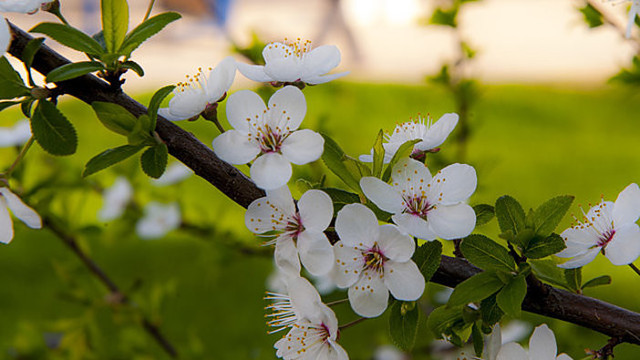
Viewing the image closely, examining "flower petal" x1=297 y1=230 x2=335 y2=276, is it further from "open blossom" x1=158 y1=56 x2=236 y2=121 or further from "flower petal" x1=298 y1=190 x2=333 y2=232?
"open blossom" x1=158 y1=56 x2=236 y2=121

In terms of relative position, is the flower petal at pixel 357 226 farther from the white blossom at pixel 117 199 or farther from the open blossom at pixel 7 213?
the white blossom at pixel 117 199

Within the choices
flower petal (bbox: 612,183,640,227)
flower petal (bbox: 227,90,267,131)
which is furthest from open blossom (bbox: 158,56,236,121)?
flower petal (bbox: 612,183,640,227)

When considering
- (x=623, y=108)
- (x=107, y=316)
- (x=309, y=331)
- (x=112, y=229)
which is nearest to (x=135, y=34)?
(x=309, y=331)

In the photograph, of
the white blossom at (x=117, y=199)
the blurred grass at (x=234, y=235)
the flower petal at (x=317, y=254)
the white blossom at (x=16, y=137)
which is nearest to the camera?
the flower petal at (x=317, y=254)

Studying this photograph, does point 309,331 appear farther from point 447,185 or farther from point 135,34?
point 135,34

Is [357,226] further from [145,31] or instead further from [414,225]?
[145,31]

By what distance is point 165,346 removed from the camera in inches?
49.6

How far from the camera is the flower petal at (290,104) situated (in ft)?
1.59

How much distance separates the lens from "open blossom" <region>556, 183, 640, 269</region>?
47 cm

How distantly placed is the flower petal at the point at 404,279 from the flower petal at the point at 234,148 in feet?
0.42

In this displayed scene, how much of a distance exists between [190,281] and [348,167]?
1879 millimetres

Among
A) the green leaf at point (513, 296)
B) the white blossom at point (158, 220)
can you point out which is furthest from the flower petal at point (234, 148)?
the white blossom at point (158, 220)

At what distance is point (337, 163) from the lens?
47 centimetres

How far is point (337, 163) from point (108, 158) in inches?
6.7
